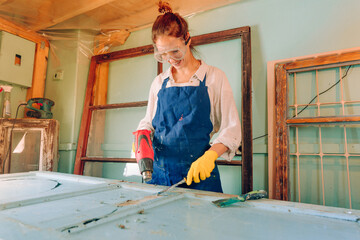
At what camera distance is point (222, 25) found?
2.41 m

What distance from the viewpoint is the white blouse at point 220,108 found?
4.17 feet

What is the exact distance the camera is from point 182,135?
131 centimetres

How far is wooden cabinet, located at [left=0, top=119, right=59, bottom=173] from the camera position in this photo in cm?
261

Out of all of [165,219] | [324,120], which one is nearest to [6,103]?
[165,219]

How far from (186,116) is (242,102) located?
84cm

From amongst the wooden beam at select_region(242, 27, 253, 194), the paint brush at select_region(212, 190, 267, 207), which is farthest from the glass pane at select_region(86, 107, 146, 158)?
the paint brush at select_region(212, 190, 267, 207)

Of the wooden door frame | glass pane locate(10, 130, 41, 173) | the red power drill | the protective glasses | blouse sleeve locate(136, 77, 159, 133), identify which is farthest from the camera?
the wooden door frame

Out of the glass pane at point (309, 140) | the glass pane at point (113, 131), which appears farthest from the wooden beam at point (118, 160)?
the glass pane at point (309, 140)

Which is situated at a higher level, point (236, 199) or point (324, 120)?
point (324, 120)

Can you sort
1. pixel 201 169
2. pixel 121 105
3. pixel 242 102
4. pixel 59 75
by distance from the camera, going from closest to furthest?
pixel 201 169 < pixel 242 102 < pixel 121 105 < pixel 59 75

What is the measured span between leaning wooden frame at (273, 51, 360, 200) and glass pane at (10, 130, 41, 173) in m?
2.61

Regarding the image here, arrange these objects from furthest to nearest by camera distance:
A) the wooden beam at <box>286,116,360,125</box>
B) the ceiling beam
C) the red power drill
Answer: the ceiling beam, the wooden beam at <box>286,116,360,125</box>, the red power drill

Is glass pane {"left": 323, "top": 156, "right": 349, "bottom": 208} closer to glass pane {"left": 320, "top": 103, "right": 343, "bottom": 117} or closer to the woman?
glass pane {"left": 320, "top": 103, "right": 343, "bottom": 117}

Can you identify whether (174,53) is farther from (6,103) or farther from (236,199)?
(6,103)
